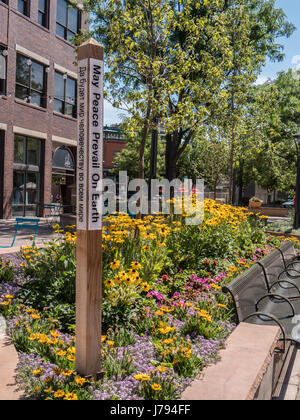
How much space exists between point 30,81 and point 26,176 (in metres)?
4.55

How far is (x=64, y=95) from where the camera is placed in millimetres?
22594

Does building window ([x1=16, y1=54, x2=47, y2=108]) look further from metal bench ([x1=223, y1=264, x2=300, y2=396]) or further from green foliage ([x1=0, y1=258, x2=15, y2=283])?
metal bench ([x1=223, y1=264, x2=300, y2=396])

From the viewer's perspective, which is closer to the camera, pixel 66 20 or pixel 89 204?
pixel 89 204

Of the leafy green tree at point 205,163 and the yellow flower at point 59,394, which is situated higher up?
the leafy green tree at point 205,163

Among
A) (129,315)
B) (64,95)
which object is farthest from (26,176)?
(129,315)

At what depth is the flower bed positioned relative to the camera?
10.0 ft

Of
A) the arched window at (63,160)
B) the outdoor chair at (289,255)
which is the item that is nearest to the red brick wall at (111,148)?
the arched window at (63,160)

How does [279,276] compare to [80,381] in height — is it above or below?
below

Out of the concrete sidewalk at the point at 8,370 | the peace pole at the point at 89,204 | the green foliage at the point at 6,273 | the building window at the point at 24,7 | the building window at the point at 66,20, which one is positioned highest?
the building window at the point at 66,20

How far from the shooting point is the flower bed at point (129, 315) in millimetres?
3062

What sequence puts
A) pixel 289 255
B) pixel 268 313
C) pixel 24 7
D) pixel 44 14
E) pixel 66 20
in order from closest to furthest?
pixel 268 313
pixel 289 255
pixel 24 7
pixel 44 14
pixel 66 20

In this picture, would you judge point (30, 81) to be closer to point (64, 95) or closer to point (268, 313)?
point (64, 95)

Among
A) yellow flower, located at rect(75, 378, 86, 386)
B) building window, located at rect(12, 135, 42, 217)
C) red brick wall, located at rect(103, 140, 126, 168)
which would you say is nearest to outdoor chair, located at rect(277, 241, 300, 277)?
yellow flower, located at rect(75, 378, 86, 386)

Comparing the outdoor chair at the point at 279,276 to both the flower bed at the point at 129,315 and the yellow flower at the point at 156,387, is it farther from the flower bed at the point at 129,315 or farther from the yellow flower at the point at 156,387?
the yellow flower at the point at 156,387
